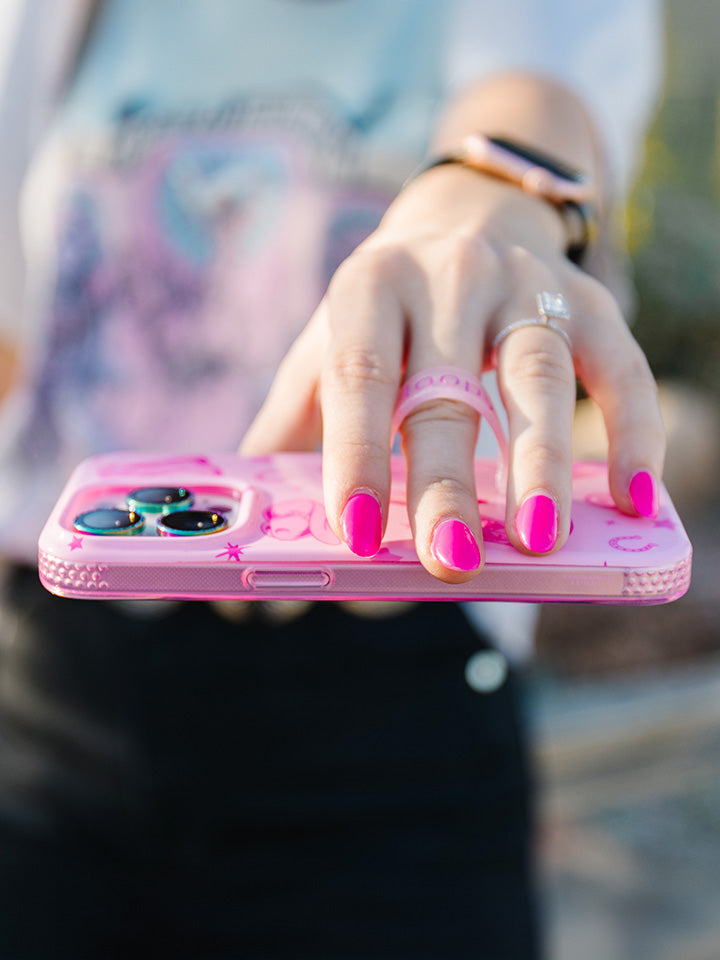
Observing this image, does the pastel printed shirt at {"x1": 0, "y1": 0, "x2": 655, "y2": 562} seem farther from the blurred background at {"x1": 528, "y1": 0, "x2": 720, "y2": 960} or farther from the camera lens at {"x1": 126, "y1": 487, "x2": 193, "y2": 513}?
the blurred background at {"x1": 528, "y1": 0, "x2": 720, "y2": 960}

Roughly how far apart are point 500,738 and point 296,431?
0.58 m

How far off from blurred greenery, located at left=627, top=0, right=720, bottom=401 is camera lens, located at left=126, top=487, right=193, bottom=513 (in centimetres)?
255

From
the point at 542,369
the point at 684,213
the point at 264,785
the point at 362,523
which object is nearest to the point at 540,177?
the point at 542,369

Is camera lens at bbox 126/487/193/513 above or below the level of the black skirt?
above

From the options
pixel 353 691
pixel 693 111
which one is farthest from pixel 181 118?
pixel 693 111

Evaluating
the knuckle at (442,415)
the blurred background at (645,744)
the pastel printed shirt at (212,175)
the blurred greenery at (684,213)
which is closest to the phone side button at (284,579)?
the knuckle at (442,415)

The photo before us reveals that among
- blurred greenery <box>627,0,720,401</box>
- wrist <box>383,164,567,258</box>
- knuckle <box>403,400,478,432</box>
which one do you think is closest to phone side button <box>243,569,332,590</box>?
knuckle <box>403,400,478,432</box>

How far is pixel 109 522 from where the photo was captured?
1.89ft

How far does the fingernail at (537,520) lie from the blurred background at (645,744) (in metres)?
1.30

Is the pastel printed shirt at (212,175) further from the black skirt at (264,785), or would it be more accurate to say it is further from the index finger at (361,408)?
the index finger at (361,408)

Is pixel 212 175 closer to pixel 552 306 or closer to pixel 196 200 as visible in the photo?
pixel 196 200

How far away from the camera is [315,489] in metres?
0.62

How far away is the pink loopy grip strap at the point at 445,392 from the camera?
52cm

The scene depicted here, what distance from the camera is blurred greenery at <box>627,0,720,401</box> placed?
3041 mm
